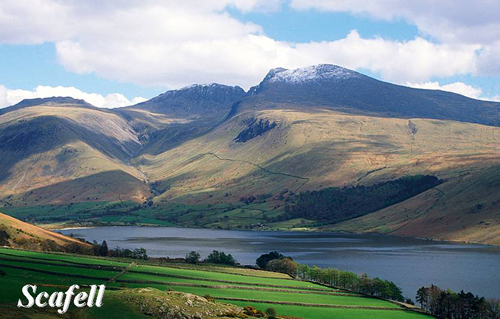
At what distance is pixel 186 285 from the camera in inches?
4481

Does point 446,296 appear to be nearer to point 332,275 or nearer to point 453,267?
point 332,275

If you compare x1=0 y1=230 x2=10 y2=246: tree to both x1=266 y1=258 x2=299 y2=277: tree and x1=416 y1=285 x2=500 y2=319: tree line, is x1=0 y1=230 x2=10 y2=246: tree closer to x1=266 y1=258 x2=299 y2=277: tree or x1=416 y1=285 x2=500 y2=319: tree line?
x1=266 y1=258 x2=299 y2=277: tree

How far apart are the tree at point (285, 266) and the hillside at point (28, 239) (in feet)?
177

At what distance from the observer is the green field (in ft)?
298

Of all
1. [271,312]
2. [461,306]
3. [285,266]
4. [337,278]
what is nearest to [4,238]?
[285,266]

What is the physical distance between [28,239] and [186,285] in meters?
72.2

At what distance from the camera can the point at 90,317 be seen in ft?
232

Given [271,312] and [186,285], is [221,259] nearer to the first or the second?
[186,285]

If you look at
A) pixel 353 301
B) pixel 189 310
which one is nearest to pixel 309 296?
pixel 353 301

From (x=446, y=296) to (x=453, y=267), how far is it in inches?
2547

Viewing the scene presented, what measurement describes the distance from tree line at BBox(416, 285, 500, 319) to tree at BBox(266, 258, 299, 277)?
48076 mm

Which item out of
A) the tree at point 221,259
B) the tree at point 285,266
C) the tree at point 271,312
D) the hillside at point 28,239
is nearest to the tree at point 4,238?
the hillside at point 28,239

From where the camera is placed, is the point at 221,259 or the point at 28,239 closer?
the point at 28,239

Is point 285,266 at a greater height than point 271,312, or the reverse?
point 285,266
